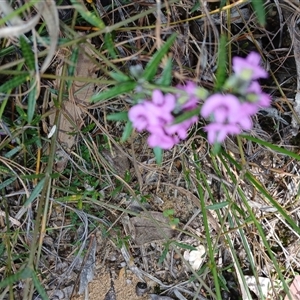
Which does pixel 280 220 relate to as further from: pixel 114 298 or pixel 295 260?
pixel 114 298

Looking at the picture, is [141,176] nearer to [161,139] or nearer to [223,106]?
[161,139]

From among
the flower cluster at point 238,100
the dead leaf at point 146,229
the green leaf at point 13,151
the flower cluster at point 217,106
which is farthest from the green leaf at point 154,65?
the dead leaf at point 146,229

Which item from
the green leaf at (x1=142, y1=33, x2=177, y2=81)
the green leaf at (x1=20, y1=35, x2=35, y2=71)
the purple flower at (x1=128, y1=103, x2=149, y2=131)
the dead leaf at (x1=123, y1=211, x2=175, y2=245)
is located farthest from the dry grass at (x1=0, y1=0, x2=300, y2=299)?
the purple flower at (x1=128, y1=103, x2=149, y2=131)

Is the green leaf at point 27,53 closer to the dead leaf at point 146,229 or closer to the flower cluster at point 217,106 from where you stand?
the flower cluster at point 217,106

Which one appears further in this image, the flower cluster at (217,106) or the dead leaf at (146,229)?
the dead leaf at (146,229)

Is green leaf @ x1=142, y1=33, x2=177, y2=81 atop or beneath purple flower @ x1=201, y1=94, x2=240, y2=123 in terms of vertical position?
beneath

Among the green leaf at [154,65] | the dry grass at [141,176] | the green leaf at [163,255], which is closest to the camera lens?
the green leaf at [154,65]

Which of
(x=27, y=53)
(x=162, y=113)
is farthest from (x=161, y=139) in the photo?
(x=27, y=53)

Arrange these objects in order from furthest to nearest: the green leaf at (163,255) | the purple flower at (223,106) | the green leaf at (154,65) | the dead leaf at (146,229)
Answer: the dead leaf at (146,229)
the green leaf at (163,255)
the green leaf at (154,65)
the purple flower at (223,106)

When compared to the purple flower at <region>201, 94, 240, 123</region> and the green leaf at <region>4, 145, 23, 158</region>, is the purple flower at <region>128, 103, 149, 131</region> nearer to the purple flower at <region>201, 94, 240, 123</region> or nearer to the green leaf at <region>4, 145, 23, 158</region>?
the purple flower at <region>201, 94, 240, 123</region>
